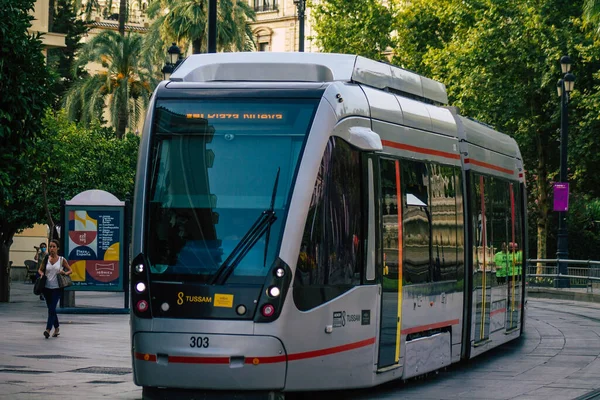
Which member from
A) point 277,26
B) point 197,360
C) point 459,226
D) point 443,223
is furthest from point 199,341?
point 277,26

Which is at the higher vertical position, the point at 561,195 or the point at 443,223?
the point at 561,195

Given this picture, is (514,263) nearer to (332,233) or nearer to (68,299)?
(332,233)

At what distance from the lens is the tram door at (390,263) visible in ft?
43.1

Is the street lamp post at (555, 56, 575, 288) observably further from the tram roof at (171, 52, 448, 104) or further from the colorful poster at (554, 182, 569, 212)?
the tram roof at (171, 52, 448, 104)

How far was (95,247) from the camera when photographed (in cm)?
2739

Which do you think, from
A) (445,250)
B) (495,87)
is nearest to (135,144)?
(495,87)

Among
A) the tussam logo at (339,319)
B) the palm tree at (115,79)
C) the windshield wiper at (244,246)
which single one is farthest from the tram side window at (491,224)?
the palm tree at (115,79)

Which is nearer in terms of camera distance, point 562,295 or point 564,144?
point 562,295

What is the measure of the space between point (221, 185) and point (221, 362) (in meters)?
1.62

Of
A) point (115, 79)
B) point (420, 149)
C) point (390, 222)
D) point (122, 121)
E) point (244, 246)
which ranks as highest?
point (115, 79)

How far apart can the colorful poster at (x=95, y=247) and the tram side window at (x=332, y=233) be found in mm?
15352

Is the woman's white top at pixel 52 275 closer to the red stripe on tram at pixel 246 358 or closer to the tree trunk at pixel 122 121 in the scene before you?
the red stripe on tram at pixel 246 358

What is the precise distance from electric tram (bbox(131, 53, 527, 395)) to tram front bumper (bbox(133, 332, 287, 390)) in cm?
1

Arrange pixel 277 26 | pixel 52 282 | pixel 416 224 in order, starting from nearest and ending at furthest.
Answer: pixel 416 224 < pixel 52 282 < pixel 277 26
